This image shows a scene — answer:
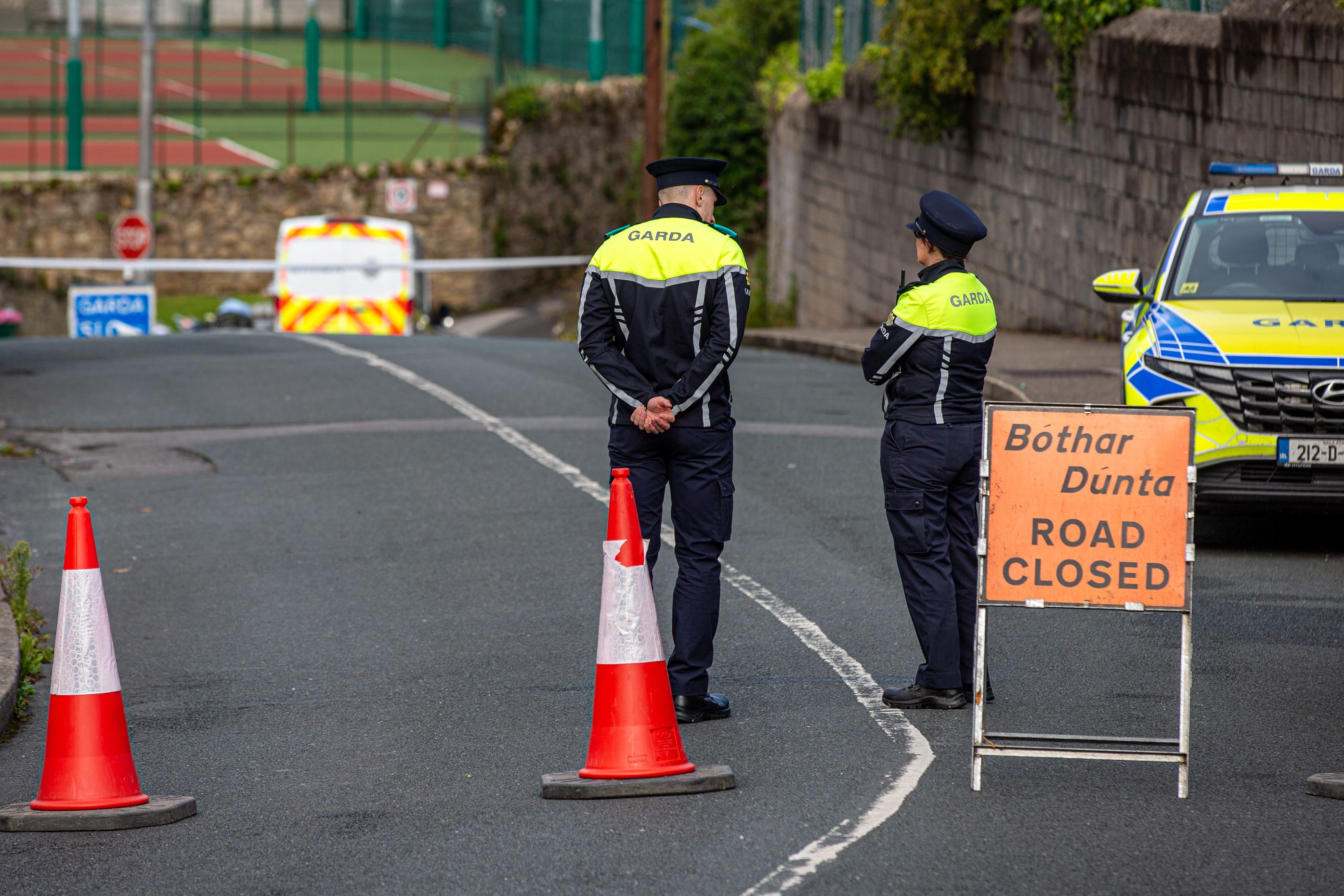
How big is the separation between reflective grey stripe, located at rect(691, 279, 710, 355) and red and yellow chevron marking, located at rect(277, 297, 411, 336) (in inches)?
749

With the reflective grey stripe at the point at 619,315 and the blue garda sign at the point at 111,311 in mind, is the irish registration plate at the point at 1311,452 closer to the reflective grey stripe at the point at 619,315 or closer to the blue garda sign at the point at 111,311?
the reflective grey stripe at the point at 619,315

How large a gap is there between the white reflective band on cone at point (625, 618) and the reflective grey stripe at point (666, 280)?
3.61 feet

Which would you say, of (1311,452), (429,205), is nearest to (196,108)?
(429,205)

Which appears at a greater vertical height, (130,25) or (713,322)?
(130,25)

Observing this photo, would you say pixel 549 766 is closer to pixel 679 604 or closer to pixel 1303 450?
pixel 679 604

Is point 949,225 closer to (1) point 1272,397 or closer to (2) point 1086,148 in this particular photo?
(1) point 1272,397

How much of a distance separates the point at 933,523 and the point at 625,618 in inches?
56.7

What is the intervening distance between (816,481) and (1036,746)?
598 centimetres

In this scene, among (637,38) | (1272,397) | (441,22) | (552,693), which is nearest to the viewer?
(552,693)

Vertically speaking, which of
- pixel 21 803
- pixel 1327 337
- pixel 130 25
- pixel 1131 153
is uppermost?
pixel 130 25

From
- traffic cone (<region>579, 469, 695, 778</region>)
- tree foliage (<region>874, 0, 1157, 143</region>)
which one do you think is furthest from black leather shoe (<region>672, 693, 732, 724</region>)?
tree foliage (<region>874, 0, 1157, 143</region>)

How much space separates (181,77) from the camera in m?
52.0

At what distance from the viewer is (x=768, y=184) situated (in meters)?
33.5

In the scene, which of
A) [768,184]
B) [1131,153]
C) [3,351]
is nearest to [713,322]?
[1131,153]
